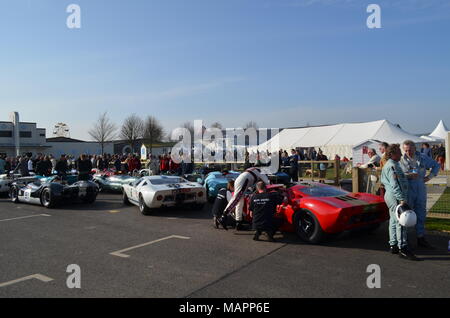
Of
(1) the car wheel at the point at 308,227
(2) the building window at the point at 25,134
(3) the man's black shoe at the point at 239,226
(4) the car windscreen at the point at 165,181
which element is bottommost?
(3) the man's black shoe at the point at 239,226

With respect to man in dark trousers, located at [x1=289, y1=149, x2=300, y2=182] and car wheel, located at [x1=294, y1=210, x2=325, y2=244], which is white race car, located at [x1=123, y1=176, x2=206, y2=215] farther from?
man in dark trousers, located at [x1=289, y1=149, x2=300, y2=182]

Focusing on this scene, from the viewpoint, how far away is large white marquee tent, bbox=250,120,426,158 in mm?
25688

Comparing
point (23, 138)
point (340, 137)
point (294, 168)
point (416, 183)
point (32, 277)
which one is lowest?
point (32, 277)

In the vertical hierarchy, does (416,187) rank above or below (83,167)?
below

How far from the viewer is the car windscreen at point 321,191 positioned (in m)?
6.50

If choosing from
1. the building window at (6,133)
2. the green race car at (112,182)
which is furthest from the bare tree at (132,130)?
the green race car at (112,182)

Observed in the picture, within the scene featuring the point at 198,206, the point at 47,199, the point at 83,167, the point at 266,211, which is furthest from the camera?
the point at 83,167

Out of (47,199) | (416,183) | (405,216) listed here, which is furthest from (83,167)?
(405,216)

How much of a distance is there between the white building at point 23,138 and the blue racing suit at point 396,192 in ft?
193

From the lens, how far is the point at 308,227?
244 inches

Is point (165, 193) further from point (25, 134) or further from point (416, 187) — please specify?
point (25, 134)

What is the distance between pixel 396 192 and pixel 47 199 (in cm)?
1026

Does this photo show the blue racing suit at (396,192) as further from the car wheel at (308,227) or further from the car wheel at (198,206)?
the car wheel at (198,206)
